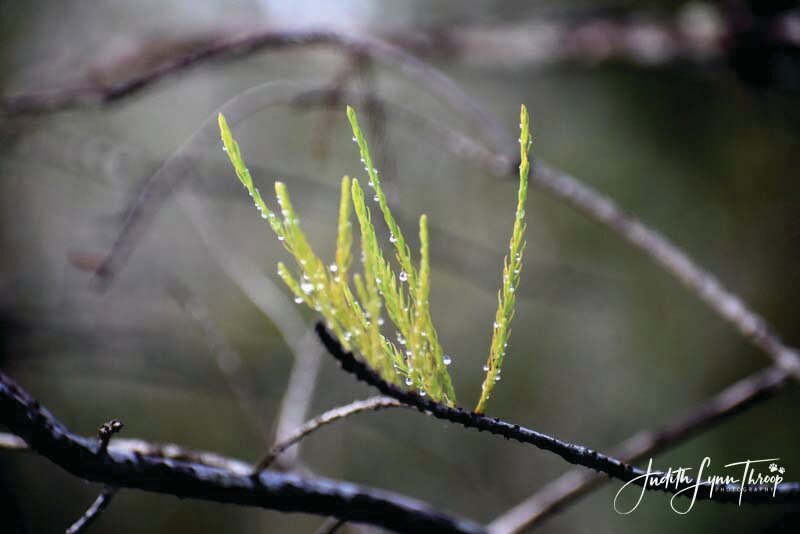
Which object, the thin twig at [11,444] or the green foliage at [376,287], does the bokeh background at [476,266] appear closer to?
the thin twig at [11,444]

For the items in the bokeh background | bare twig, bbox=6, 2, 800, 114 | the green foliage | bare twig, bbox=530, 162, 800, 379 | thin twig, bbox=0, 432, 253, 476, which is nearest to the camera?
the green foliage

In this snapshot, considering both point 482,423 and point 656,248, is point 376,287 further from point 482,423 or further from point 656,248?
point 656,248

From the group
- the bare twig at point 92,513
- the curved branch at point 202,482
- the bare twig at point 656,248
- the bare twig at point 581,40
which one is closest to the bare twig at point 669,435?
the bare twig at point 656,248

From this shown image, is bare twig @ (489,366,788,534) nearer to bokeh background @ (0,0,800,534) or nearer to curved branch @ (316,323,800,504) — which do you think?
curved branch @ (316,323,800,504)

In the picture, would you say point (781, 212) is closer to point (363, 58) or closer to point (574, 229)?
point (574, 229)

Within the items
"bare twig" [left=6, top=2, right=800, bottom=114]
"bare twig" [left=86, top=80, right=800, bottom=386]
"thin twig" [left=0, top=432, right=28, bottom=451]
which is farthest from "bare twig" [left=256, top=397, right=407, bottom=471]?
"bare twig" [left=6, top=2, right=800, bottom=114]
